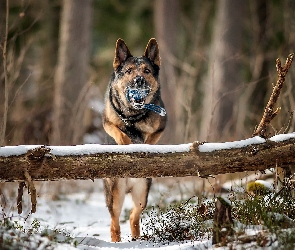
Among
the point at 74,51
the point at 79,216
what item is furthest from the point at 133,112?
the point at 74,51

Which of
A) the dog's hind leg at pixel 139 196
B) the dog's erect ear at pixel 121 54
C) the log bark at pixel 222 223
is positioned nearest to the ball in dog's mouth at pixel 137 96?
the dog's erect ear at pixel 121 54

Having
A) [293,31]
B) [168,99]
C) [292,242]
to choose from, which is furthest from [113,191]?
[168,99]

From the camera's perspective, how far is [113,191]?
6.72 meters

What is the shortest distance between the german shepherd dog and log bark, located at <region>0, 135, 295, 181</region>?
1588mm

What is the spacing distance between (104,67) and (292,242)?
65.5 ft

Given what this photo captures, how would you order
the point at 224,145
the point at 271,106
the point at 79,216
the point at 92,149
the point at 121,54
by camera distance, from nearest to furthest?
1. the point at 92,149
2. the point at 224,145
3. the point at 271,106
4. the point at 121,54
5. the point at 79,216

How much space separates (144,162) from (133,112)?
→ 2043mm

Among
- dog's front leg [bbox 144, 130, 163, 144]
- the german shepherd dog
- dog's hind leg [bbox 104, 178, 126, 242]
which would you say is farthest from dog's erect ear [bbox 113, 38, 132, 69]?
dog's hind leg [bbox 104, 178, 126, 242]

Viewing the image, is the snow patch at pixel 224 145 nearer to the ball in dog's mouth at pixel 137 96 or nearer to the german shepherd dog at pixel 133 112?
the german shepherd dog at pixel 133 112

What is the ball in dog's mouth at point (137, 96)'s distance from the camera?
687cm

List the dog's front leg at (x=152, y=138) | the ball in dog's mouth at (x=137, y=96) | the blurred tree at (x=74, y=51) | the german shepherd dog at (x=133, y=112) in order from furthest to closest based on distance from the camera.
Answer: the blurred tree at (x=74, y=51), the dog's front leg at (x=152, y=138), the ball in dog's mouth at (x=137, y=96), the german shepherd dog at (x=133, y=112)

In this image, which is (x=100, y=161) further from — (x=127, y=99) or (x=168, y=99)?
(x=168, y=99)

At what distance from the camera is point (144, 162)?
5.17 m

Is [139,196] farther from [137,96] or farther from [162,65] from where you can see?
[162,65]
